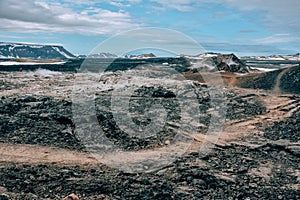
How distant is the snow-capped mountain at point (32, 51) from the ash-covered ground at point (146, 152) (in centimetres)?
A: 15216

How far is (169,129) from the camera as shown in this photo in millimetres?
12234

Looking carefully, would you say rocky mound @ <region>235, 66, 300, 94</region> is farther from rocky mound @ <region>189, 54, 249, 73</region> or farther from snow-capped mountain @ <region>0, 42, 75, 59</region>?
snow-capped mountain @ <region>0, 42, 75, 59</region>

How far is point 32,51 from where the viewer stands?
172 meters

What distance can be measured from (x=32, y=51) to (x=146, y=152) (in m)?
172

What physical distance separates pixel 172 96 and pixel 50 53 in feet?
548

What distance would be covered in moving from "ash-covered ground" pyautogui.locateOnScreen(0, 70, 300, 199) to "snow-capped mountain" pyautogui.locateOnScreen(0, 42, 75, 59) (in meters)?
152

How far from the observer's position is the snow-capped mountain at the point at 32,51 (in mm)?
160250

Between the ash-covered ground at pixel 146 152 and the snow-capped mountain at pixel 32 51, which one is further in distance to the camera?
the snow-capped mountain at pixel 32 51

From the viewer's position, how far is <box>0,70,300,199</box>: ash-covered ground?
8.17 metres

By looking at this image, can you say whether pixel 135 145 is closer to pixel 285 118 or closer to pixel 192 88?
pixel 285 118

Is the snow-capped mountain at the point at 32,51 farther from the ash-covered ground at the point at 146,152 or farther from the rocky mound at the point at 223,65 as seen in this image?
the ash-covered ground at the point at 146,152

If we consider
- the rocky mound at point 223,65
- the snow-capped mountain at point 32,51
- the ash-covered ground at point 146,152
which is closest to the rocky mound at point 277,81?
the ash-covered ground at point 146,152

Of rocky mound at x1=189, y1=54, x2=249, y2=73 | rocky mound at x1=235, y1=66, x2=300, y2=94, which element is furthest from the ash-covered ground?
rocky mound at x1=189, y1=54, x2=249, y2=73

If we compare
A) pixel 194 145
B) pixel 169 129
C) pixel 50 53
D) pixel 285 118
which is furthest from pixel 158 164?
pixel 50 53
